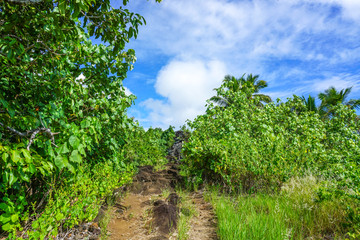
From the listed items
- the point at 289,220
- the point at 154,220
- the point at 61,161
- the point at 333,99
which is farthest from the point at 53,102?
the point at 333,99

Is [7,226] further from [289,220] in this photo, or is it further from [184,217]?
[289,220]

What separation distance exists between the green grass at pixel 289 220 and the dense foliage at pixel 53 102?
2379mm

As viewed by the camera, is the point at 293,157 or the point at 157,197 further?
the point at 157,197

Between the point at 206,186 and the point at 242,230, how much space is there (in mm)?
3161

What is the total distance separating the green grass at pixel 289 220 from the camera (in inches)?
131

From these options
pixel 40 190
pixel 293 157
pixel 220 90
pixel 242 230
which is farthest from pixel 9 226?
pixel 220 90

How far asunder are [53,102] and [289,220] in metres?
4.25

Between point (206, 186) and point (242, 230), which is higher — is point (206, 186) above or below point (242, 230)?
above

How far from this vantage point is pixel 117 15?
288 cm

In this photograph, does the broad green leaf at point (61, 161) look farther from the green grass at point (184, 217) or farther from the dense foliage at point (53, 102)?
the green grass at point (184, 217)

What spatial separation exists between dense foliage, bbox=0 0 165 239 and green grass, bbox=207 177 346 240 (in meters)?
2.38

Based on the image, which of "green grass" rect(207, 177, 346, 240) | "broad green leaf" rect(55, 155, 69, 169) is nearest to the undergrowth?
"green grass" rect(207, 177, 346, 240)

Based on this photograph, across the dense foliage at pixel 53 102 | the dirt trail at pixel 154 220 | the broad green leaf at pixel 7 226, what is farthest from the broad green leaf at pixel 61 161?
the dirt trail at pixel 154 220

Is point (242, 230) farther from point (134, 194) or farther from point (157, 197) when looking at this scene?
point (134, 194)
